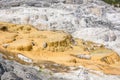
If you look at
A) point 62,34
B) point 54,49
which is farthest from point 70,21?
point 54,49

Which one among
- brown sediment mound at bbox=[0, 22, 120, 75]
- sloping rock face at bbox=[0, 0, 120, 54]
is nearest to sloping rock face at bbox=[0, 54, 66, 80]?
brown sediment mound at bbox=[0, 22, 120, 75]

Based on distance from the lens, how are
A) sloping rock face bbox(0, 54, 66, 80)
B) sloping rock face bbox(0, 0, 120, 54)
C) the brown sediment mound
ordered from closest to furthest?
sloping rock face bbox(0, 54, 66, 80) → the brown sediment mound → sloping rock face bbox(0, 0, 120, 54)

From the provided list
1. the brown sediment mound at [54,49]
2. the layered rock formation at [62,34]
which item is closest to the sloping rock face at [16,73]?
the layered rock formation at [62,34]

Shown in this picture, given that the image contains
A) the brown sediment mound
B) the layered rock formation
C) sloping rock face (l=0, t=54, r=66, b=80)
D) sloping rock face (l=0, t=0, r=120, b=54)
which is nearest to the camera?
sloping rock face (l=0, t=54, r=66, b=80)

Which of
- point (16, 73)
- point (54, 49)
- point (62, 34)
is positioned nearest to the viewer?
point (16, 73)

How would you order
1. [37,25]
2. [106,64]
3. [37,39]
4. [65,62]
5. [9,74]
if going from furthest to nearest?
[37,25]
[37,39]
[106,64]
[65,62]
[9,74]

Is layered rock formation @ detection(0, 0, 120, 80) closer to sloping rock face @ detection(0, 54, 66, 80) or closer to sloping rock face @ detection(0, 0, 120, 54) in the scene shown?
sloping rock face @ detection(0, 0, 120, 54)

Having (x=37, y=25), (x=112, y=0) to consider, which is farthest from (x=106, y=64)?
(x=112, y=0)

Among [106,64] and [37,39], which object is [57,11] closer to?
[37,39]

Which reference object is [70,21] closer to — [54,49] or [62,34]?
[62,34]
